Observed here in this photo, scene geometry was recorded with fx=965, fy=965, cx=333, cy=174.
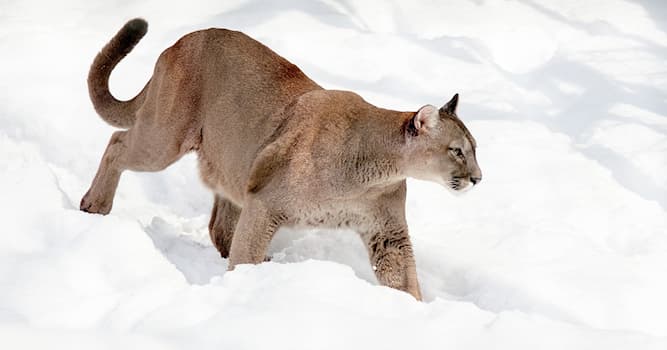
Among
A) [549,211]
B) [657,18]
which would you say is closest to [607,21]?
[657,18]

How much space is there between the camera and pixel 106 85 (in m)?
5.64

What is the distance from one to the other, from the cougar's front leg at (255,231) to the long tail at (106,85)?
137 centimetres

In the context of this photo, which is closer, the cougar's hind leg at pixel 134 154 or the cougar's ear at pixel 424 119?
the cougar's ear at pixel 424 119

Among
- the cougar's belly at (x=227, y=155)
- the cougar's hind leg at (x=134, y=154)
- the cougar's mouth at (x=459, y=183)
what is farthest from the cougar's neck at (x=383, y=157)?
the cougar's hind leg at (x=134, y=154)

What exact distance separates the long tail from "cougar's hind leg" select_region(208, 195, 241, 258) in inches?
28.8

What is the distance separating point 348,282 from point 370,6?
20.0 ft

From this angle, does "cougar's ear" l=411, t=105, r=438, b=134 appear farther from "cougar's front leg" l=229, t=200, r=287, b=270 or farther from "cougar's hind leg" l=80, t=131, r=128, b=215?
"cougar's hind leg" l=80, t=131, r=128, b=215

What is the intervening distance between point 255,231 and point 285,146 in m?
0.43

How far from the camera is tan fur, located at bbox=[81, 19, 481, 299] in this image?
175 inches

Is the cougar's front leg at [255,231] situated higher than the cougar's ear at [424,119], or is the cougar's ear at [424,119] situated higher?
the cougar's ear at [424,119]

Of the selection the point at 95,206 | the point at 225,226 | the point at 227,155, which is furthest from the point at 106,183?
the point at 227,155

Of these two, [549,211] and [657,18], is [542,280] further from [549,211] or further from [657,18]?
[657,18]

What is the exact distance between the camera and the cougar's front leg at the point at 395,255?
461 centimetres

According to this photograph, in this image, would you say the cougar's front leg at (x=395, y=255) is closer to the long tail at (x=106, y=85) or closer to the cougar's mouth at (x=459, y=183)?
the cougar's mouth at (x=459, y=183)
